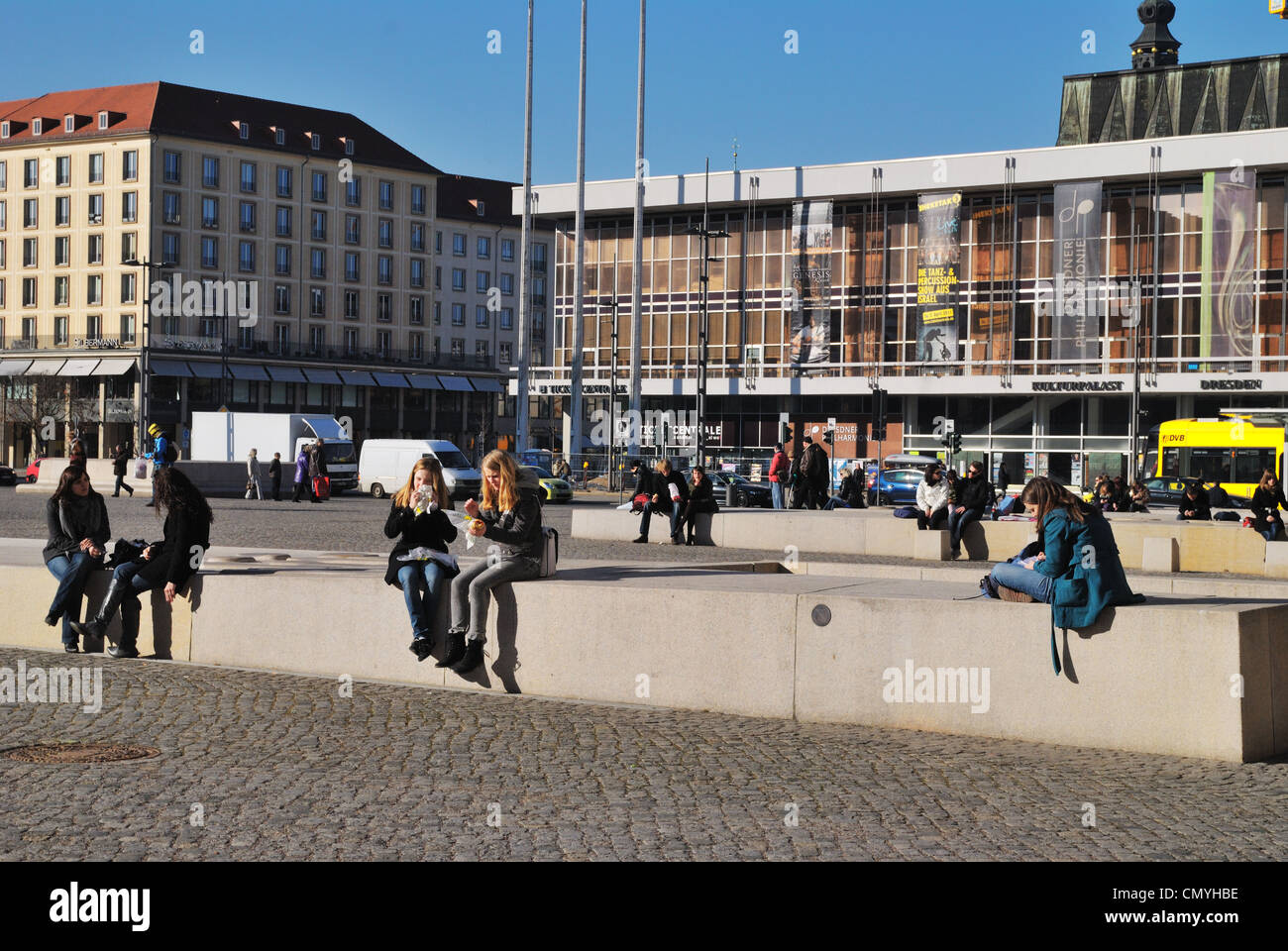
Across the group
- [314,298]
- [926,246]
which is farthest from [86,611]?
[314,298]

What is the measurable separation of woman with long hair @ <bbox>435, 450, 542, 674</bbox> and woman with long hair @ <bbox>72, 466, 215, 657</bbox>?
2.43 meters

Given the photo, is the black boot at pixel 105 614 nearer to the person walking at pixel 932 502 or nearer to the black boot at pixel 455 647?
the black boot at pixel 455 647

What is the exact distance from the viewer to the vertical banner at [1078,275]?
66.0 m

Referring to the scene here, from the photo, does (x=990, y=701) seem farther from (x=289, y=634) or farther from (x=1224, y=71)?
(x=1224, y=71)

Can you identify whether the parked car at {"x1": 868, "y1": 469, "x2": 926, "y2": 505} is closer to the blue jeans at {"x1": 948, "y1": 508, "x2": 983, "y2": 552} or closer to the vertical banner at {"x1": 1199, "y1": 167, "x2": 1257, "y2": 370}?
the vertical banner at {"x1": 1199, "y1": 167, "x2": 1257, "y2": 370}

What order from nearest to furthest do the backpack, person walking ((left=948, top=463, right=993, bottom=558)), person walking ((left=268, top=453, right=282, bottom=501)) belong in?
1. the backpack
2. person walking ((left=948, top=463, right=993, bottom=558))
3. person walking ((left=268, top=453, right=282, bottom=501))

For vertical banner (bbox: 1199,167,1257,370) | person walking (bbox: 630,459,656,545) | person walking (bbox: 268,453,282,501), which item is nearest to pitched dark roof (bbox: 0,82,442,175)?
person walking (bbox: 268,453,282,501)

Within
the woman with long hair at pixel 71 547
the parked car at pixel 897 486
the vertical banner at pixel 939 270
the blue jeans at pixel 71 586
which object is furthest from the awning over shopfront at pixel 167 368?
the blue jeans at pixel 71 586

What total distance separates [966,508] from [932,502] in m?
1.45

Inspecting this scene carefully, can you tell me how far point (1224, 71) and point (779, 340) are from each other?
25564mm

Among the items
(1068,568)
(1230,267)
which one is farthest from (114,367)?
(1068,568)

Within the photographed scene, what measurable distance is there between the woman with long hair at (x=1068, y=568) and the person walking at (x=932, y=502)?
52.4ft

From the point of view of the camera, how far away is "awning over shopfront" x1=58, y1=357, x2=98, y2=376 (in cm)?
9888
